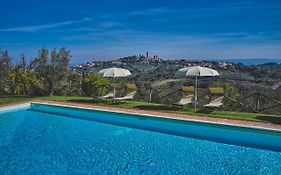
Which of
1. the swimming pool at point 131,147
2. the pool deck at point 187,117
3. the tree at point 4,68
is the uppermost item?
the tree at point 4,68

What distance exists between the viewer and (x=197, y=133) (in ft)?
31.8

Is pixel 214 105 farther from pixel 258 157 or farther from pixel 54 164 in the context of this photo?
pixel 54 164

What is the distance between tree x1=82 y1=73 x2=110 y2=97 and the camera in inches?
653

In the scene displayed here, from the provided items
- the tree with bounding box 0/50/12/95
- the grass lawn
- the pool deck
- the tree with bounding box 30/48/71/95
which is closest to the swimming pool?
the pool deck

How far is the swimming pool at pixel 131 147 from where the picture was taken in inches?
273

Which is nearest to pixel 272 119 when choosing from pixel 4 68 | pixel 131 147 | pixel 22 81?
pixel 131 147

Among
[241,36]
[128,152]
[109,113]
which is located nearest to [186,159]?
[128,152]

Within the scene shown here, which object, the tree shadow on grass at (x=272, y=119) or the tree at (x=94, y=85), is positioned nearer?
the tree shadow on grass at (x=272, y=119)

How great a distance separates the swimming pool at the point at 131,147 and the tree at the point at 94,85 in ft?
13.9

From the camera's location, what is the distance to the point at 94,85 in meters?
17.0

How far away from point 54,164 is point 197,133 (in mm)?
4735

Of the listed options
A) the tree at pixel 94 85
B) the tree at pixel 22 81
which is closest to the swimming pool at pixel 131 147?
the tree at pixel 94 85

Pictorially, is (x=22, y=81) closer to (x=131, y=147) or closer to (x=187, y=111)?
(x=187, y=111)

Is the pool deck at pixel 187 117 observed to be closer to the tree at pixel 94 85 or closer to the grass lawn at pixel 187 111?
the grass lawn at pixel 187 111
